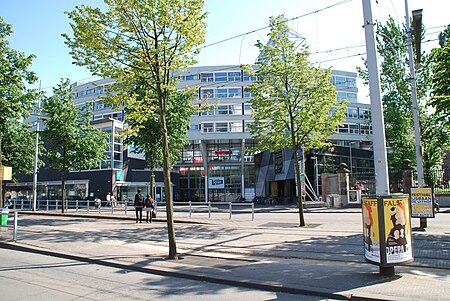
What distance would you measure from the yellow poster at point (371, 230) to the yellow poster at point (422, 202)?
7.94m

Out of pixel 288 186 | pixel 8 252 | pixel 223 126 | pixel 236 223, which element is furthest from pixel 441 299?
pixel 223 126

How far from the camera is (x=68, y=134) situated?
2630cm

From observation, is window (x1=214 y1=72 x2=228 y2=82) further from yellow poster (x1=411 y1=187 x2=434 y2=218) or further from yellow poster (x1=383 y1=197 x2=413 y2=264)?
yellow poster (x1=383 y1=197 x2=413 y2=264)

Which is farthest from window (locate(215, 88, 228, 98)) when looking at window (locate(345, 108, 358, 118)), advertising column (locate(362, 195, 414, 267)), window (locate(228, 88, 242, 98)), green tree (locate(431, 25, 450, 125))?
advertising column (locate(362, 195, 414, 267))

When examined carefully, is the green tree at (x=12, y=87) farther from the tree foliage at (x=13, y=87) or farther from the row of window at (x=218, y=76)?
the row of window at (x=218, y=76)

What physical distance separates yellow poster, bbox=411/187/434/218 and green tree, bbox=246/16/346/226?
4611mm

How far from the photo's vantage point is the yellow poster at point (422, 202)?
44.3ft

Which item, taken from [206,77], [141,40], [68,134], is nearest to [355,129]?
[206,77]

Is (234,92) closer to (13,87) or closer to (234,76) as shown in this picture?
(234,76)

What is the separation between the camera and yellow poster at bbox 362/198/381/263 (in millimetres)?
6668

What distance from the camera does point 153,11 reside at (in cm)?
977

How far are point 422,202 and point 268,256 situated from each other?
692 centimetres

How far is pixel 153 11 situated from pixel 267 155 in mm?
36144

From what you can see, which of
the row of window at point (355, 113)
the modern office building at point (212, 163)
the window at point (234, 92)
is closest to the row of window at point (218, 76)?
the modern office building at point (212, 163)
